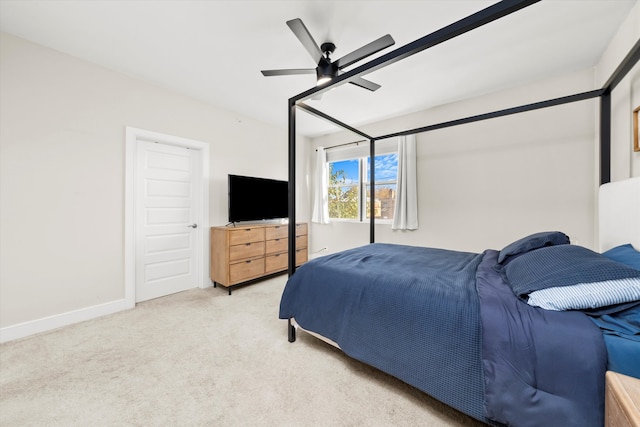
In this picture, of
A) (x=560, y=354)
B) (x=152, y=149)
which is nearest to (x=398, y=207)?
(x=560, y=354)

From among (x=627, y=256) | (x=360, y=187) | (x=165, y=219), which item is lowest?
(x=627, y=256)

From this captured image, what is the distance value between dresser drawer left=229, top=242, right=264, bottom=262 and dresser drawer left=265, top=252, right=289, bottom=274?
0.18 meters

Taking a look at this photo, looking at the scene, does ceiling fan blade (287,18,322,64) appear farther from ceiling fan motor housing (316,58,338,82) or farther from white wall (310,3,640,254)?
white wall (310,3,640,254)

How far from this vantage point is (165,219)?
125 inches

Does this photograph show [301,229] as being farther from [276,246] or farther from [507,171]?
[507,171]

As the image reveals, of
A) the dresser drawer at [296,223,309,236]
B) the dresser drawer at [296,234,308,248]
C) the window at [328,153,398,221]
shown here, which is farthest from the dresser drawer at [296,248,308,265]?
the window at [328,153,398,221]

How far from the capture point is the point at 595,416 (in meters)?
0.91

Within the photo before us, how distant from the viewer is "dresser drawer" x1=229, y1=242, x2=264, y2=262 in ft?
10.7

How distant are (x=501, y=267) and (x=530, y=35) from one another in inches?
78.4

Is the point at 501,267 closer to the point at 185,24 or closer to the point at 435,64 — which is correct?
the point at 435,64

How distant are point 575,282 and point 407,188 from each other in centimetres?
267

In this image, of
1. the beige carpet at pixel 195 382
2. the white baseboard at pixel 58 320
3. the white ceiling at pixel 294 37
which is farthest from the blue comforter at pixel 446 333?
the white baseboard at pixel 58 320

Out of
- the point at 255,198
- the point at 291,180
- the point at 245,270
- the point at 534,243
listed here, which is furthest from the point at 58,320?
the point at 534,243

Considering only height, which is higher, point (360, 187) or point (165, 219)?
point (360, 187)
